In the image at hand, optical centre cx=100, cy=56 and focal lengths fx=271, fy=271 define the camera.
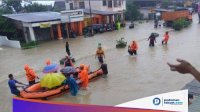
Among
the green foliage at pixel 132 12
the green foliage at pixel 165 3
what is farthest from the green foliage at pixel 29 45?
the green foliage at pixel 165 3

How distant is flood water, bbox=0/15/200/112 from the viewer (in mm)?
11531

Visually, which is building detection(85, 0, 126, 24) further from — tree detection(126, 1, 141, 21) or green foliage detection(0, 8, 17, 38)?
green foliage detection(0, 8, 17, 38)

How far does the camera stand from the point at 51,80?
11.5 m

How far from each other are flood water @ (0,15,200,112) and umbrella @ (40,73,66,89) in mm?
636

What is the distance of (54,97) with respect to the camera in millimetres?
11727

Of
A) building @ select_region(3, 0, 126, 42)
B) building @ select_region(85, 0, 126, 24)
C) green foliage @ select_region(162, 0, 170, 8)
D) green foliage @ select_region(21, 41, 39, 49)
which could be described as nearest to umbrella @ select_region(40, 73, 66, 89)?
green foliage @ select_region(21, 41, 39, 49)

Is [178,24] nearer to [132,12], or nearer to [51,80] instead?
[132,12]

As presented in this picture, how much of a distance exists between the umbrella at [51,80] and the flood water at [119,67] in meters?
0.64

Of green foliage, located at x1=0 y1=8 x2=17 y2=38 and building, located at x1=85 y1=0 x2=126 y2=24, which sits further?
building, located at x1=85 y1=0 x2=126 y2=24

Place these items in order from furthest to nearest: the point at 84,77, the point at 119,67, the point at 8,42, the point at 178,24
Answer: the point at 178,24 → the point at 8,42 → the point at 119,67 → the point at 84,77

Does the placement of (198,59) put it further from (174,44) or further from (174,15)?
(174,15)

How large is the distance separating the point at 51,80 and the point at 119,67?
207 inches

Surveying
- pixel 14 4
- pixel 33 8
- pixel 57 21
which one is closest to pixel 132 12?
pixel 33 8

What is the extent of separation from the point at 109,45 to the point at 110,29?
10002 mm
